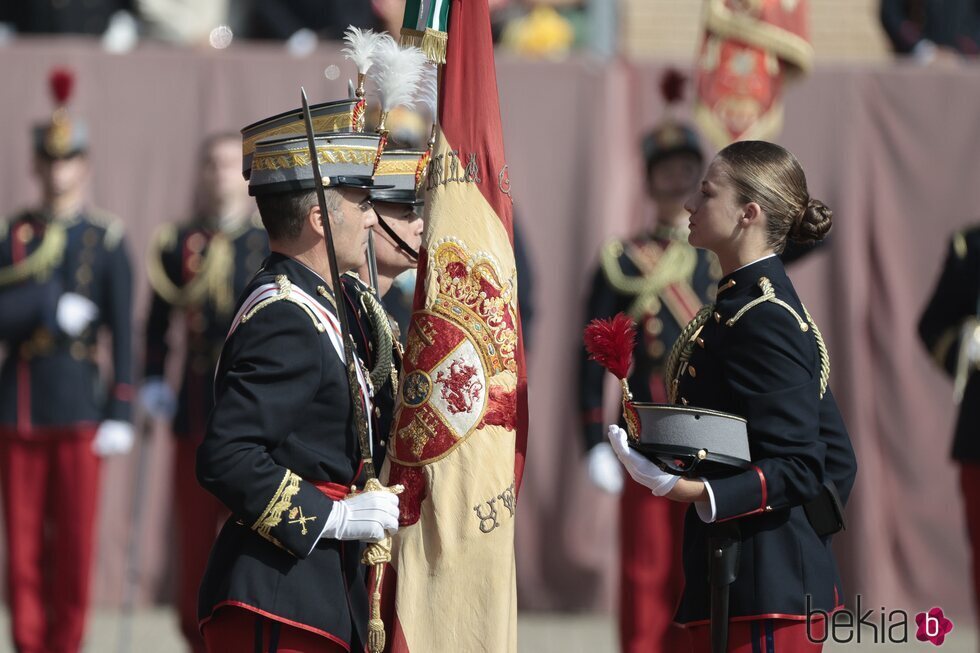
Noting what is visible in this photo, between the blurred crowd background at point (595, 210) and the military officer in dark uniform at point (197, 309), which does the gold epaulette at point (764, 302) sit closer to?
the military officer in dark uniform at point (197, 309)

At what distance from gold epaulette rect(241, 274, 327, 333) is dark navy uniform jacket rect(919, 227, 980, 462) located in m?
3.41

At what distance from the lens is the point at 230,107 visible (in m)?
7.44

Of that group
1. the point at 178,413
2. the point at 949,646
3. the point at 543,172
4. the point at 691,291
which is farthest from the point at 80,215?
the point at 949,646

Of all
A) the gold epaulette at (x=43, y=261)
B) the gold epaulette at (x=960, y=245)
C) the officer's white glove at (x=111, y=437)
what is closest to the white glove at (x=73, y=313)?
the gold epaulette at (x=43, y=261)

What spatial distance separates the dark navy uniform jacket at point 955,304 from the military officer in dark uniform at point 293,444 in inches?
131

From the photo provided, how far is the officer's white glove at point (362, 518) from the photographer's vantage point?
3.05 m

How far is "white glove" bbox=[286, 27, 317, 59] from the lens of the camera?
7.61m

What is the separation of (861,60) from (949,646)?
12.1 ft

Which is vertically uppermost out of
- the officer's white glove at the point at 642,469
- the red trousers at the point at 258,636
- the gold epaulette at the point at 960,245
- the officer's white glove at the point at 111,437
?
the gold epaulette at the point at 960,245

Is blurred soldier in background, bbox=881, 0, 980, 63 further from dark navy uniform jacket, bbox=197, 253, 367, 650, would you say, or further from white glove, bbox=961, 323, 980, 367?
dark navy uniform jacket, bbox=197, 253, 367, 650

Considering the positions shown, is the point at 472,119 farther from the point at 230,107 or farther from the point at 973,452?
the point at 230,107

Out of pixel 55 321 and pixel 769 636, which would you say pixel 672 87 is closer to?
pixel 55 321

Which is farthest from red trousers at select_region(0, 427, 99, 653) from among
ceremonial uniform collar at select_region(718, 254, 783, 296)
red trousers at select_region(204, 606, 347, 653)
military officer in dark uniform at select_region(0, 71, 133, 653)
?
ceremonial uniform collar at select_region(718, 254, 783, 296)

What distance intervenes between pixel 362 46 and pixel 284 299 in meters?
0.59
